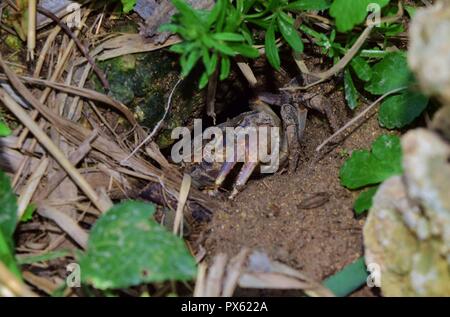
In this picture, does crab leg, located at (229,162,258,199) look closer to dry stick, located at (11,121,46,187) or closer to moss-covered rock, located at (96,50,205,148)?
moss-covered rock, located at (96,50,205,148)

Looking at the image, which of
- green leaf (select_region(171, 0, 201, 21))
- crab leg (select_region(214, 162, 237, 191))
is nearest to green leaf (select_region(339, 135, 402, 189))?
crab leg (select_region(214, 162, 237, 191))

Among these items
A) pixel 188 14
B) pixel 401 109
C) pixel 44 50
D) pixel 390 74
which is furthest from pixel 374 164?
pixel 44 50

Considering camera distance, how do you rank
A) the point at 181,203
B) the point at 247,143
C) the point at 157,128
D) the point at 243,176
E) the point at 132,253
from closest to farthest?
the point at 132,253
the point at 181,203
the point at 157,128
the point at 243,176
the point at 247,143

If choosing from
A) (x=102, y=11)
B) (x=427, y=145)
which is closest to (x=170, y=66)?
(x=102, y=11)

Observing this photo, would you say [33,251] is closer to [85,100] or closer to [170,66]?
[85,100]

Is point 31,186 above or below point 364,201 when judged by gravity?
above

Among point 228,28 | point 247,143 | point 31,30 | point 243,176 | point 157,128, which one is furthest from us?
point 247,143

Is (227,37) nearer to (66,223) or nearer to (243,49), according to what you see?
(243,49)
